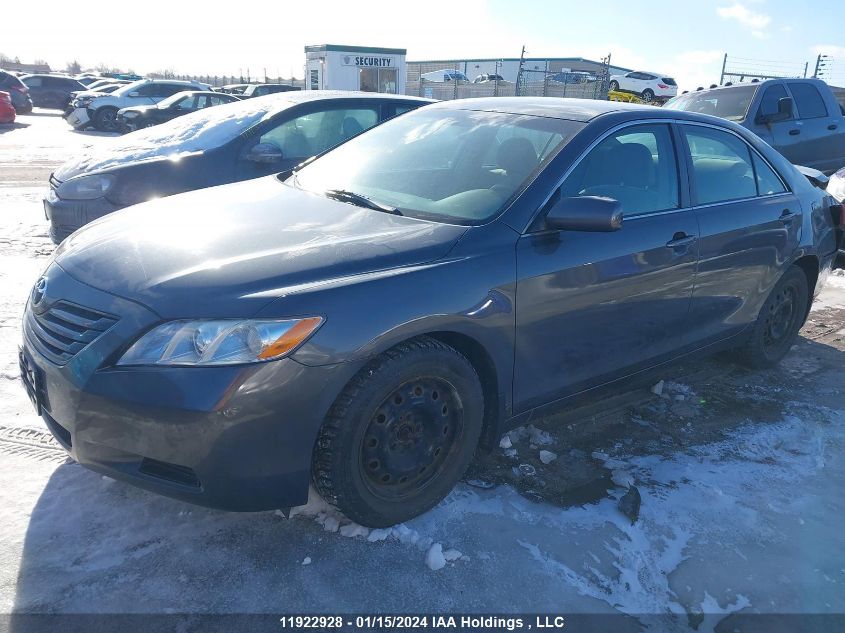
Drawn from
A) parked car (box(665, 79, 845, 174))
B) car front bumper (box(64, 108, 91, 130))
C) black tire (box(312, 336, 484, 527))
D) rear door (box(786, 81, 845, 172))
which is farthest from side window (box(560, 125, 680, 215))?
car front bumper (box(64, 108, 91, 130))

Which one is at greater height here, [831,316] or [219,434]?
[219,434]

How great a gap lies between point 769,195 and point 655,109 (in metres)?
1.11

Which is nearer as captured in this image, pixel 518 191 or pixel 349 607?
pixel 349 607

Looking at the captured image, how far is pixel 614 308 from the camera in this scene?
3.26 metres

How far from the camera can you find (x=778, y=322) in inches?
185

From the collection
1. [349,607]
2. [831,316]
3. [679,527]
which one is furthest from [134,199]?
[831,316]

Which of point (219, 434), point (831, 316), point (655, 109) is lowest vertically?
point (831, 316)

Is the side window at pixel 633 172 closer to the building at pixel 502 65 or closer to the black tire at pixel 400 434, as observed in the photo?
the black tire at pixel 400 434

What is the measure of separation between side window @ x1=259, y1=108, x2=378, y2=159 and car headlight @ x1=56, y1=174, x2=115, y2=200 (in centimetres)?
126

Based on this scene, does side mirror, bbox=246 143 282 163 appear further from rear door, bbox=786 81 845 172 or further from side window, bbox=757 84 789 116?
rear door, bbox=786 81 845 172

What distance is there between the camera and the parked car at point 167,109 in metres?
15.1

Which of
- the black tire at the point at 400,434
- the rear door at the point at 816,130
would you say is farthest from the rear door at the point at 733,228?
the rear door at the point at 816,130

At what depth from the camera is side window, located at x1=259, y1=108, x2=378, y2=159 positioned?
5.82 metres

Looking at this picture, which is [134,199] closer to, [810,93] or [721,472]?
[721,472]
